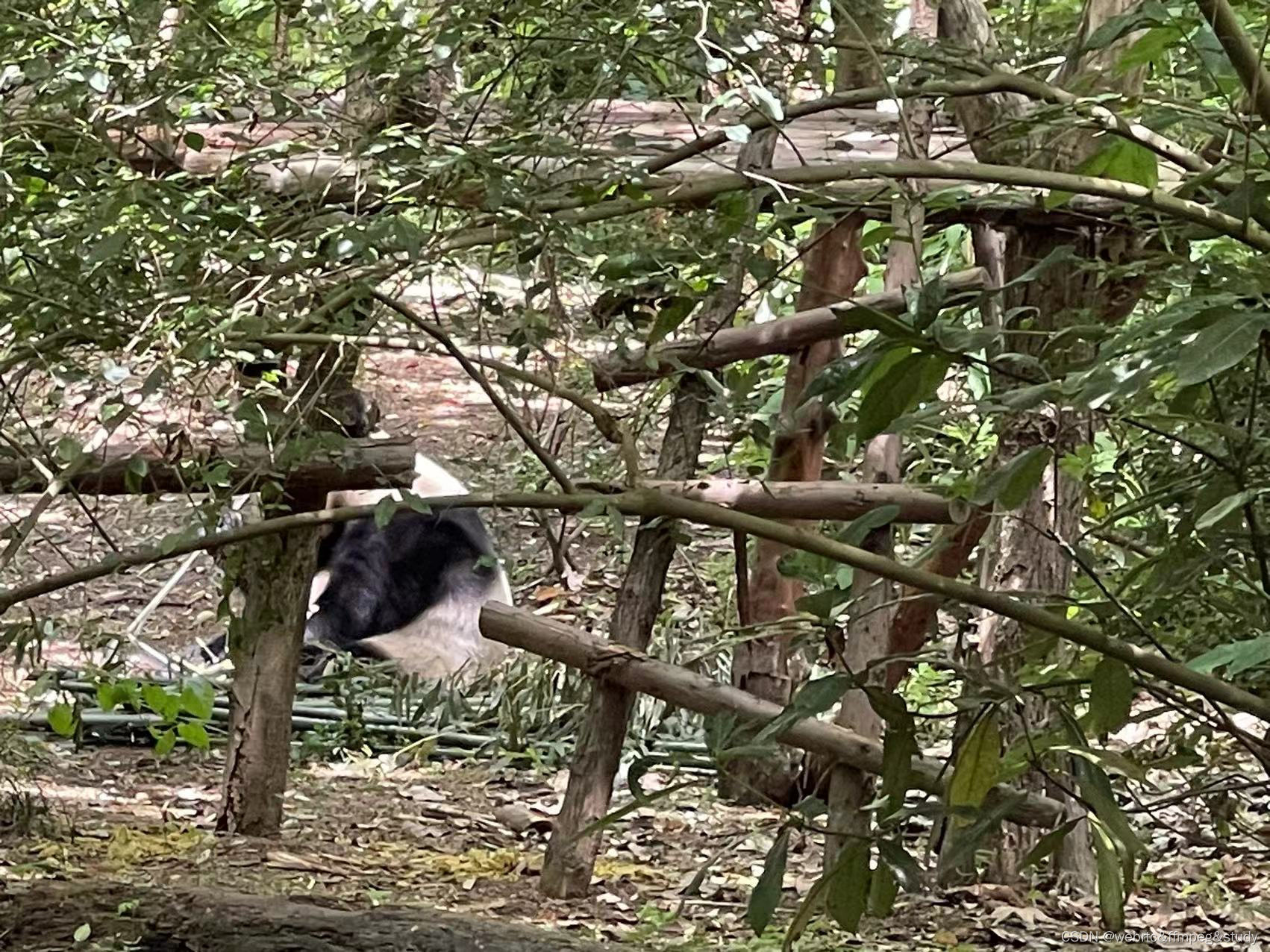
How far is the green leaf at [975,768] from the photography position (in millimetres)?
1514

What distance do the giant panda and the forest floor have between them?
2.80 ft

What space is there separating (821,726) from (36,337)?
64.0 inches

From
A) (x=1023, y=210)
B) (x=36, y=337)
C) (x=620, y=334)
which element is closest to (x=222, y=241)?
(x=36, y=337)

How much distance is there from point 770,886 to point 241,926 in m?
1.26

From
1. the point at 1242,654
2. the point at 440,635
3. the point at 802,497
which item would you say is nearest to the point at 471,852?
the point at 802,497

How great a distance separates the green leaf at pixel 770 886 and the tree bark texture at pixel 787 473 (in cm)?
186

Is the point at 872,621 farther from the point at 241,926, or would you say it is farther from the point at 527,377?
the point at 527,377

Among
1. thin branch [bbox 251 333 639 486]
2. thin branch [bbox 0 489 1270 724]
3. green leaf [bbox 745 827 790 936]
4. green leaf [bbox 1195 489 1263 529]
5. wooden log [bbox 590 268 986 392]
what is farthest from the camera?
wooden log [bbox 590 268 986 392]

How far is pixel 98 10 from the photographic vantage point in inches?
77.2

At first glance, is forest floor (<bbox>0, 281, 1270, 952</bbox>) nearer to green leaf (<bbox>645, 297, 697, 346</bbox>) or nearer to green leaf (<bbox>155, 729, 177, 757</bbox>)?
green leaf (<bbox>155, 729, 177, 757</bbox>)

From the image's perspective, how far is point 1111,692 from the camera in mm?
1345

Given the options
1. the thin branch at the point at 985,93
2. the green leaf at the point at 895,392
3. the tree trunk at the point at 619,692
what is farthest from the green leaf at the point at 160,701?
the green leaf at the point at 895,392

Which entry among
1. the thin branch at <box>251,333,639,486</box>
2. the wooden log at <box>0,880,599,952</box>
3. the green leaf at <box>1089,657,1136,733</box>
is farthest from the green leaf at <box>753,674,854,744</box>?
the wooden log at <box>0,880,599,952</box>

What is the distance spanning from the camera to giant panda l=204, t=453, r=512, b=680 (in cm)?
522
